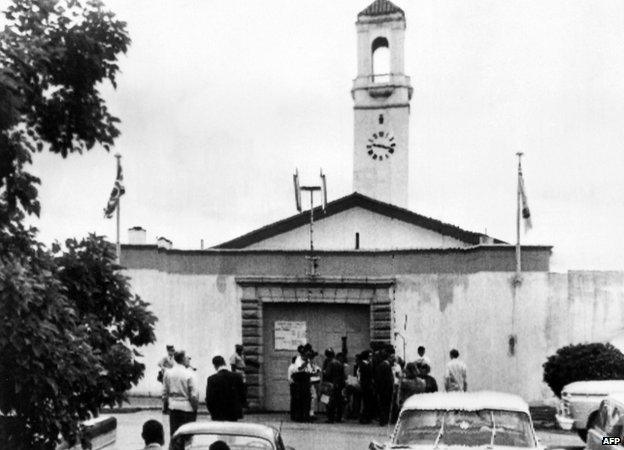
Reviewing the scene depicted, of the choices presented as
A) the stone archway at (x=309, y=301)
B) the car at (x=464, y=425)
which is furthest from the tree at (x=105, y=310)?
the stone archway at (x=309, y=301)

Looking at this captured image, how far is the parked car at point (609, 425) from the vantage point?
13.2 m

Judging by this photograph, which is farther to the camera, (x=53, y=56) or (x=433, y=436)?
(x=433, y=436)

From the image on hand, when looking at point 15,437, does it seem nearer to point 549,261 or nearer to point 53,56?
point 53,56

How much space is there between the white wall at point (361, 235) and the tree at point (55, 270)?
22.5m

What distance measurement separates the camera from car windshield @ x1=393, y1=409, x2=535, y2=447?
1184 cm

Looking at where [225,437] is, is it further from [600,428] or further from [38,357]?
[600,428]

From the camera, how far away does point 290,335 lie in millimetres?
25594

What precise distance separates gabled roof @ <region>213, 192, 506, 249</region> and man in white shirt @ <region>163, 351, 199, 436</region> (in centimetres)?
1581

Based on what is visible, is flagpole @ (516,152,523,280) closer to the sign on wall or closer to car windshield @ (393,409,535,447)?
the sign on wall

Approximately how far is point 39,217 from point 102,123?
1172 millimetres

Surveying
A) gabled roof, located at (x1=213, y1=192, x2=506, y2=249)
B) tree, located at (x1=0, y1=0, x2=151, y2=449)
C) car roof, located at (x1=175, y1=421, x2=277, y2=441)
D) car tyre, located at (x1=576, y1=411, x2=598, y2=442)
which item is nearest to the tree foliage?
tree, located at (x1=0, y1=0, x2=151, y2=449)

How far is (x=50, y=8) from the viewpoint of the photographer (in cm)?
826

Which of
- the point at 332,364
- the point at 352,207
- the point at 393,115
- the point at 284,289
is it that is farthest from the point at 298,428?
the point at 393,115

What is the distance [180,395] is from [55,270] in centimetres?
768
